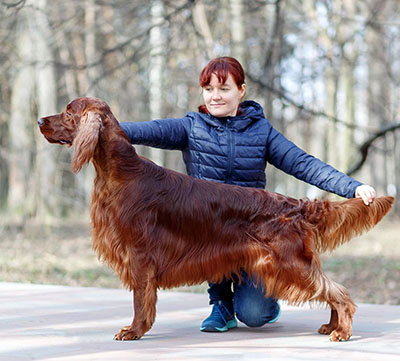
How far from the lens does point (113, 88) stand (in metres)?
17.3

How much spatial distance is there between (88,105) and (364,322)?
7.35 feet

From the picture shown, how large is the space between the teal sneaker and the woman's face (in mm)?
1220

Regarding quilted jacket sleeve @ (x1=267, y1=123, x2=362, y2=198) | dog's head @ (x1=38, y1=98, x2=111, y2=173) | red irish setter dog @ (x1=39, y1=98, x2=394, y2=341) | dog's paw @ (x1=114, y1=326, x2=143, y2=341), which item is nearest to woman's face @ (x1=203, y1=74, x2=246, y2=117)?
quilted jacket sleeve @ (x1=267, y1=123, x2=362, y2=198)

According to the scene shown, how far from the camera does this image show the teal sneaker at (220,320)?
3.76m

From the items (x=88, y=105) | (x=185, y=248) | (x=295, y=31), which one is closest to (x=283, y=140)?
(x=185, y=248)

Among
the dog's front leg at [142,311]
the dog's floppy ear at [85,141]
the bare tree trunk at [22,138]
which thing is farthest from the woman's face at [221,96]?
the bare tree trunk at [22,138]

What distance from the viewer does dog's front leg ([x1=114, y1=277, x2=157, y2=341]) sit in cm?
340

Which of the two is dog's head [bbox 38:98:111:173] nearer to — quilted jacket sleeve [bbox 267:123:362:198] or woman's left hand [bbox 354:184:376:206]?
quilted jacket sleeve [bbox 267:123:362:198]

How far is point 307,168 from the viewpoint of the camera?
3766mm

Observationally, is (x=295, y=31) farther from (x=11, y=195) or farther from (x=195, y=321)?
(x=195, y=321)

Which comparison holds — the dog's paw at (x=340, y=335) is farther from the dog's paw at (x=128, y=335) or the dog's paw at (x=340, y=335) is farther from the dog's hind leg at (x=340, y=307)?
the dog's paw at (x=128, y=335)

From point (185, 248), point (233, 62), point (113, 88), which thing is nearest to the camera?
point (185, 248)

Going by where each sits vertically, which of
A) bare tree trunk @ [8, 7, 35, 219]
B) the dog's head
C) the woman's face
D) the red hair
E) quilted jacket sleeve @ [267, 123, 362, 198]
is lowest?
quilted jacket sleeve @ [267, 123, 362, 198]

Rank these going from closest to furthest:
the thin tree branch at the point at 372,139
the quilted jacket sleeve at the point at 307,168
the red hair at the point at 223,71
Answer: the quilted jacket sleeve at the point at 307,168 → the red hair at the point at 223,71 → the thin tree branch at the point at 372,139
